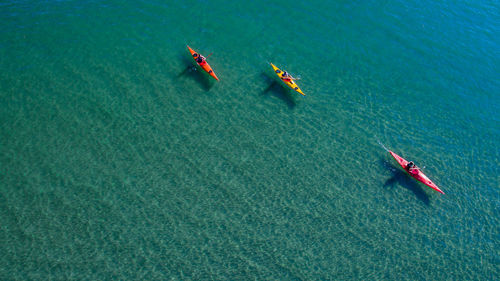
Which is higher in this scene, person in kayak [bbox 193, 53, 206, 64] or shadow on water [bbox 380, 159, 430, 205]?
person in kayak [bbox 193, 53, 206, 64]

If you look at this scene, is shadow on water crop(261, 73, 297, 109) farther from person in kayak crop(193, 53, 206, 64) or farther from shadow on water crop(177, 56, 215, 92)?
person in kayak crop(193, 53, 206, 64)

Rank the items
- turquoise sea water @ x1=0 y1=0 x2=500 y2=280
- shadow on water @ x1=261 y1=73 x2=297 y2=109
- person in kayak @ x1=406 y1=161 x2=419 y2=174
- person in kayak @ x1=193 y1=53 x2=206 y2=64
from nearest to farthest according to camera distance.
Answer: turquoise sea water @ x1=0 y1=0 x2=500 y2=280
person in kayak @ x1=406 y1=161 x2=419 y2=174
shadow on water @ x1=261 y1=73 x2=297 y2=109
person in kayak @ x1=193 y1=53 x2=206 y2=64

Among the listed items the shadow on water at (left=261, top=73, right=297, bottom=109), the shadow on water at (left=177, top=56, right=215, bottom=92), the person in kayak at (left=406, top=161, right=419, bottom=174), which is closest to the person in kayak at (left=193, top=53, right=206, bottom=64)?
the shadow on water at (left=177, top=56, right=215, bottom=92)

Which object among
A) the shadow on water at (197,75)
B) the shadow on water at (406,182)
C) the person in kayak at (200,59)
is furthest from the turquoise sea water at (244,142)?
the person in kayak at (200,59)

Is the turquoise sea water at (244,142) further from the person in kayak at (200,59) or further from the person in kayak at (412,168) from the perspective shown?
the person in kayak at (200,59)

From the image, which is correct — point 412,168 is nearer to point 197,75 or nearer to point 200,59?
point 197,75

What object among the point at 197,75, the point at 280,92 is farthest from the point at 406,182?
the point at 197,75

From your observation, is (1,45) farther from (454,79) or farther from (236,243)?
(454,79)

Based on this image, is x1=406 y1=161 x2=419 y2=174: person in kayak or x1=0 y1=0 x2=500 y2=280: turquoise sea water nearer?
x1=0 y1=0 x2=500 y2=280: turquoise sea water
